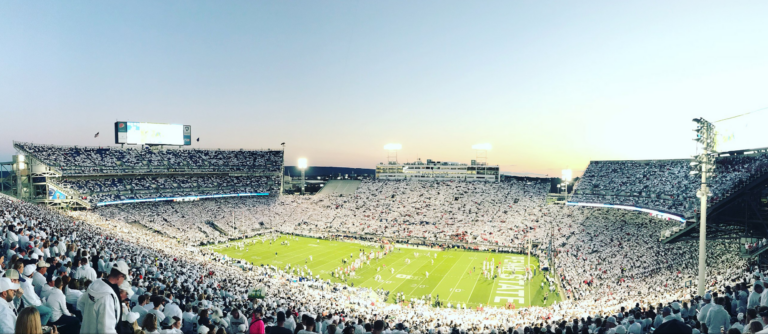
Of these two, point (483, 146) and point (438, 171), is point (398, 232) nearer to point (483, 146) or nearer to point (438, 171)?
point (438, 171)

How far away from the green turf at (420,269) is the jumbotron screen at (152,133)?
2726 cm

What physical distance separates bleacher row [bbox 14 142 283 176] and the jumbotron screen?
89.3 inches

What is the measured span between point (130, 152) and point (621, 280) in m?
66.2

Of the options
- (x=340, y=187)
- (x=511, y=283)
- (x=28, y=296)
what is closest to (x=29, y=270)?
(x=28, y=296)

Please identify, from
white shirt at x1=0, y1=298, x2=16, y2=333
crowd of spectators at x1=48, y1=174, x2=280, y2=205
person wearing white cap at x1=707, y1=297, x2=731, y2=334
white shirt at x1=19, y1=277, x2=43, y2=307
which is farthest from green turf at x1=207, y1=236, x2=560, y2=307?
white shirt at x1=0, y1=298, x2=16, y2=333

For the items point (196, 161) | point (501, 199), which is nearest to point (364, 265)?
point (501, 199)

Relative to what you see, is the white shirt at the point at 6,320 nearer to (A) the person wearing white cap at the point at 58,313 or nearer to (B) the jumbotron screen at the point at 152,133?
(A) the person wearing white cap at the point at 58,313

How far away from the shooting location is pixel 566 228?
45281 mm

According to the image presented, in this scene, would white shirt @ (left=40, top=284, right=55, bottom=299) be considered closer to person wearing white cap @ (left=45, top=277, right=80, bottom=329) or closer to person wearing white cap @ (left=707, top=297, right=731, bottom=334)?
person wearing white cap @ (left=45, top=277, right=80, bottom=329)

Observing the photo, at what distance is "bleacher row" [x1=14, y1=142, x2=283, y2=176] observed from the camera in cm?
5238

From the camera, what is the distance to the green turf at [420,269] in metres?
30.0

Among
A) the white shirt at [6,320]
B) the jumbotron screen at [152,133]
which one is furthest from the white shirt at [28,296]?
the jumbotron screen at [152,133]

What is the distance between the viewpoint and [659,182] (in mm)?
39750

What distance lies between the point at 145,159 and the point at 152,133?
4.25 meters
